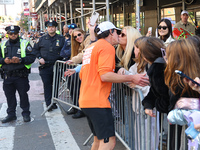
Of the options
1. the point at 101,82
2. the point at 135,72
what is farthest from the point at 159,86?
the point at 135,72

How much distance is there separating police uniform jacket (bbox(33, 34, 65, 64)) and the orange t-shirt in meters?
3.74

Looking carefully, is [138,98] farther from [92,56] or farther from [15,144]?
[15,144]

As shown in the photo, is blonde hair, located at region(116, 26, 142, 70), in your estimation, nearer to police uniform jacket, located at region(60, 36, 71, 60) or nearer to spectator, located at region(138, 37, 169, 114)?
spectator, located at region(138, 37, 169, 114)

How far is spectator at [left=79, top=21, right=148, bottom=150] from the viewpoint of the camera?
3.14m

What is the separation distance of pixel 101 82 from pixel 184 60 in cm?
111

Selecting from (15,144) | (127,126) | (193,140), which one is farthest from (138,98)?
(15,144)

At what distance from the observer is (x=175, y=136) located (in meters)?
2.62

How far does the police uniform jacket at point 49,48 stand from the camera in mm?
6859

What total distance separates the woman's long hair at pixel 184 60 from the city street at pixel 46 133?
2.48m

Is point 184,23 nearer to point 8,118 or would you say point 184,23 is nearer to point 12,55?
point 12,55

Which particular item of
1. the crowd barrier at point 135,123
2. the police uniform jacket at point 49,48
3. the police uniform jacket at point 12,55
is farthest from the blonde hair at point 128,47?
the police uniform jacket at point 49,48

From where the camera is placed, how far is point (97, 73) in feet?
10.5

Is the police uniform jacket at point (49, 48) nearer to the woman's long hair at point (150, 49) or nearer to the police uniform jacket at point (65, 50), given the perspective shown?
the police uniform jacket at point (65, 50)

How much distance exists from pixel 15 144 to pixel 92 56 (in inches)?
104
